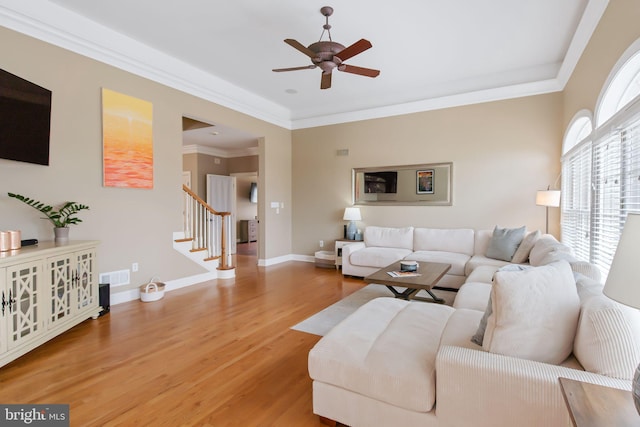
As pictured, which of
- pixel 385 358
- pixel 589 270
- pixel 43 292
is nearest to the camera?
pixel 385 358

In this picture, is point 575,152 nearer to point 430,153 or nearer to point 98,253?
point 430,153

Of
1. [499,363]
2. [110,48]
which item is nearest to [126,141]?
[110,48]

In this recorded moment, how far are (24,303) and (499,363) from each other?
329 centimetres

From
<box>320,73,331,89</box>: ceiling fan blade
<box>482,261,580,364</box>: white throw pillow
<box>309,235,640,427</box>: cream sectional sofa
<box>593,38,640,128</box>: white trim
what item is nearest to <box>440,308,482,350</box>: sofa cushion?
<box>309,235,640,427</box>: cream sectional sofa

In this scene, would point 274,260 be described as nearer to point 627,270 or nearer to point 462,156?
point 462,156

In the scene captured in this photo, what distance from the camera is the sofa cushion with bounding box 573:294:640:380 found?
1191mm

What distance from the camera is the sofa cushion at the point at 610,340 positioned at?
1.19m

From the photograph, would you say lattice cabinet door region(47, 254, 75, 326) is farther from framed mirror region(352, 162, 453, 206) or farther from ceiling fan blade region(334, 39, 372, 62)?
framed mirror region(352, 162, 453, 206)

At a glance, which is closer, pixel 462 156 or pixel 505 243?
pixel 505 243

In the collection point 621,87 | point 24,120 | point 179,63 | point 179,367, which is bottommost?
point 179,367

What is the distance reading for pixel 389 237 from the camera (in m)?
5.57

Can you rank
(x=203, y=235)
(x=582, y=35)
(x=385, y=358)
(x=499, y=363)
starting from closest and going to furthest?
(x=499, y=363)
(x=385, y=358)
(x=582, y=35)
(x=203, y=235)

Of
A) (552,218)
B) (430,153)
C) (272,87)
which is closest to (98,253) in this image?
(272,87)

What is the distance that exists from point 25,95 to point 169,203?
1938 millimetres
